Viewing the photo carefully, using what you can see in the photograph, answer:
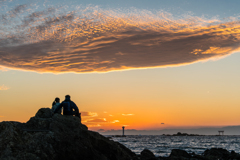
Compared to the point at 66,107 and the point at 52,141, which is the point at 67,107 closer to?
the point at 66,107

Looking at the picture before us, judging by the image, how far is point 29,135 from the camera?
13.8 m

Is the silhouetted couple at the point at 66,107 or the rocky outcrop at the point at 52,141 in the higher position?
the silhouetted couple at the point at 66,107

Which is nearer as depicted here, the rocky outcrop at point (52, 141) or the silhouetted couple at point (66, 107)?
the rocky outcrop at point (52, 141)

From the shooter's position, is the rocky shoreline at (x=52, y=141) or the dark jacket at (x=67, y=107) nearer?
the rocky shoreline at (x=52, y=141)

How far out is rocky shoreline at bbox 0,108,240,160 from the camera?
42.1ft

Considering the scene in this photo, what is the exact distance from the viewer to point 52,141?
14156 mm

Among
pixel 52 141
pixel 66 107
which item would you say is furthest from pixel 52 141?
pixel 66 107

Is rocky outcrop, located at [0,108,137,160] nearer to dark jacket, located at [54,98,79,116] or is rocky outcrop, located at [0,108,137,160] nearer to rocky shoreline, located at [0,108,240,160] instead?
rocky shoreline, located at [0,108,240,160]

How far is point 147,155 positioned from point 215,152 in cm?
1173

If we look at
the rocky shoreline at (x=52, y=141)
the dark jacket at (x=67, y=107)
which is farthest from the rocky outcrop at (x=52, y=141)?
the dark jacket at (x=67, y=107)

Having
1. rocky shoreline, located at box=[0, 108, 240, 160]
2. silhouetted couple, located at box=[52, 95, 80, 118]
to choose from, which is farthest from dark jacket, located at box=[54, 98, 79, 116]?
rocky shoreline, located at box=[0, 108, 240, 160]

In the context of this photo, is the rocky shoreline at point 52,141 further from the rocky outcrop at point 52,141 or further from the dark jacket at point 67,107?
the dark jacket at point 67,107

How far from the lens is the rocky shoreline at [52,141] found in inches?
505

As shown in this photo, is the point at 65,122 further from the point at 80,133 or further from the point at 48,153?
the point at 48,153
